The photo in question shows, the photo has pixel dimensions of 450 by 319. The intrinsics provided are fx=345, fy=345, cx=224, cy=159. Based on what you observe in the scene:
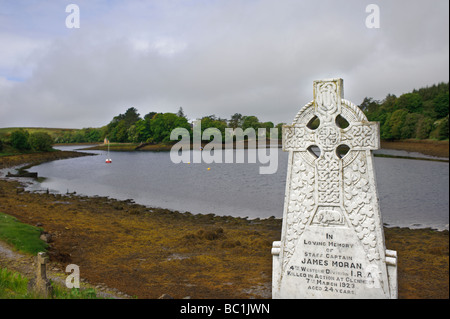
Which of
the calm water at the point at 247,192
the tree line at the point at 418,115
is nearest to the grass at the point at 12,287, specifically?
the calm water at the point at 247,192

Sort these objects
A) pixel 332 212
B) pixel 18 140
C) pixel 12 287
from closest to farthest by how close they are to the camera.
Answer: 1. pixel 332 212
2. pixel 12 287
3. pixel 18 140

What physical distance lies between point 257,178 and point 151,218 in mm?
22878

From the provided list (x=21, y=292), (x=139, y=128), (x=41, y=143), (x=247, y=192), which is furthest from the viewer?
A: (x=139, y=128)

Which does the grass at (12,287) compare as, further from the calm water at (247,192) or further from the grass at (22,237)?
the calm water at (247,192)

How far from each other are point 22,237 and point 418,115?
9272 centimetres

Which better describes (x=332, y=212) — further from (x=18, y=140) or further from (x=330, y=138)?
(x=18, y=140)

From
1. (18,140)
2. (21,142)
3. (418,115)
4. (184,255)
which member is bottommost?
(184,255)

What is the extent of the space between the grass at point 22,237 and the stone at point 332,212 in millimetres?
8665

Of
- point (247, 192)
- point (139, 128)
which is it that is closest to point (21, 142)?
point (247, 192)

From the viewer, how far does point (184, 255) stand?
12086 mm

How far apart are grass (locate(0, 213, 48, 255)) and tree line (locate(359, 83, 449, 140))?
74744 mm

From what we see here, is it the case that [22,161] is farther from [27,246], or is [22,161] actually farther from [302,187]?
[302,187]

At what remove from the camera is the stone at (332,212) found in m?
5.51

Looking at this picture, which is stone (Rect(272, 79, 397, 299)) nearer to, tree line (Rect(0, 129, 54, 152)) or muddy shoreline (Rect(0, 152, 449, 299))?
muddy shoreline (Rect(0, 152, 449, 299))
